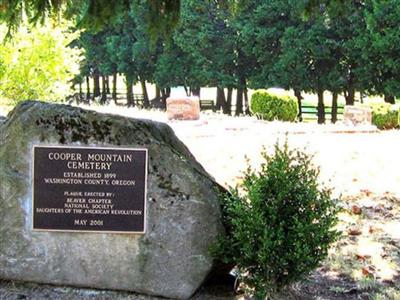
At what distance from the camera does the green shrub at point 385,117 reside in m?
20.5

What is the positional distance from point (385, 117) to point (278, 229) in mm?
17706

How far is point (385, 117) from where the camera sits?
20.6 metres

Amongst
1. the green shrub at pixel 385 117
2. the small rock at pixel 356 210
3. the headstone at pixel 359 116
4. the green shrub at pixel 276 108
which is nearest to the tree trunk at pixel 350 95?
the green shrub at pixel 276 108

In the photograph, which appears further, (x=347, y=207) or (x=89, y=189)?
(x=347, y=207)

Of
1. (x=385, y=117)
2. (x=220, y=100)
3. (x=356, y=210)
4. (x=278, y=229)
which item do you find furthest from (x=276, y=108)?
(x=278, y=229)

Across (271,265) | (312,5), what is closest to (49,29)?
(312,5)

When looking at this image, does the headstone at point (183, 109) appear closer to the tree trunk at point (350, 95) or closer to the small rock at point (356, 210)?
the small rock at point (356, 210)

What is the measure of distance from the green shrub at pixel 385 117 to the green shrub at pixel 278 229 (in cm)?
1711

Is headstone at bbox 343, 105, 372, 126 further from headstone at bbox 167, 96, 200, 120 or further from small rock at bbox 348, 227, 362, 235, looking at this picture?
small rock at bbox 348, 227, 362, 235

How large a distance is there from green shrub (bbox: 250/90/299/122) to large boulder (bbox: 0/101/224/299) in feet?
58.2

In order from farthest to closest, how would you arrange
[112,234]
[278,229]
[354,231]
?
[354,231], [112,234], [278,229]

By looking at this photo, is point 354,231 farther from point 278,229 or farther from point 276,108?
point 276,108

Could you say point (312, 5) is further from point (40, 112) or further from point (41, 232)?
point (41, 232)

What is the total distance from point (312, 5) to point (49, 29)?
869 centimetres
